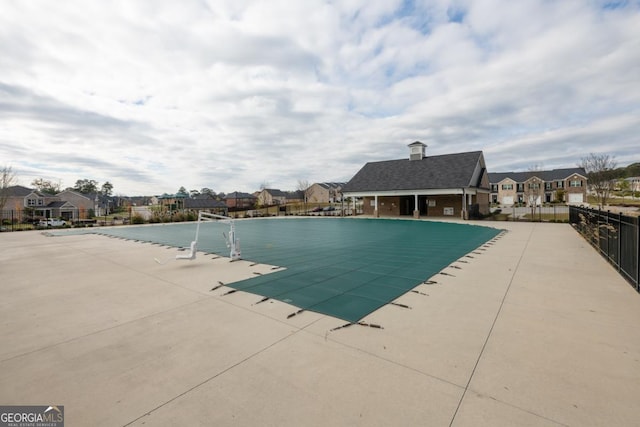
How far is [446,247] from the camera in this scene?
11594mm

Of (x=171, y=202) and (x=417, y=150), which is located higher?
(x=417, y=150)

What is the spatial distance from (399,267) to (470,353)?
4.63 meters

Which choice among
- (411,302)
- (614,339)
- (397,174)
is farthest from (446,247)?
(397,174)

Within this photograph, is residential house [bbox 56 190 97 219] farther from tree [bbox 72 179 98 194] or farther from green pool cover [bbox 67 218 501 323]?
green pool cover [bbox 67 218 501 323]

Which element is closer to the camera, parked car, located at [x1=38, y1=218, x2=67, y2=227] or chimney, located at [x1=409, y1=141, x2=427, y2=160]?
parked car, located at [x1=38, y1=218, x2=67, y2=227]

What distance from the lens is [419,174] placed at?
30.7 meters

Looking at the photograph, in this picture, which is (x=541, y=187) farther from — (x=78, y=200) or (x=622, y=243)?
(x=78, y=200)

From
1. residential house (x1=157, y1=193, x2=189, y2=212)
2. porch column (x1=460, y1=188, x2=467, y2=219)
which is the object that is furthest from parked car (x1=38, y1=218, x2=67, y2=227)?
porch column (x1=460, y1=188, x2=467, y2=219)

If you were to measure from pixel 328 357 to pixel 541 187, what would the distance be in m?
70.7

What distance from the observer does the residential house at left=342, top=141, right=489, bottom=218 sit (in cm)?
2783

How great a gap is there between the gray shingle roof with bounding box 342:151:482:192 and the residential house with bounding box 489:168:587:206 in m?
29.0

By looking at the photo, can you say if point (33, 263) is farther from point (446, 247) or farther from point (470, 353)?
point (446, 247)

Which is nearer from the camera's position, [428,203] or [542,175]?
[428,203]

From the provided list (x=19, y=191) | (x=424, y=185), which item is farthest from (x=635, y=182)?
(x=19, y=191)
